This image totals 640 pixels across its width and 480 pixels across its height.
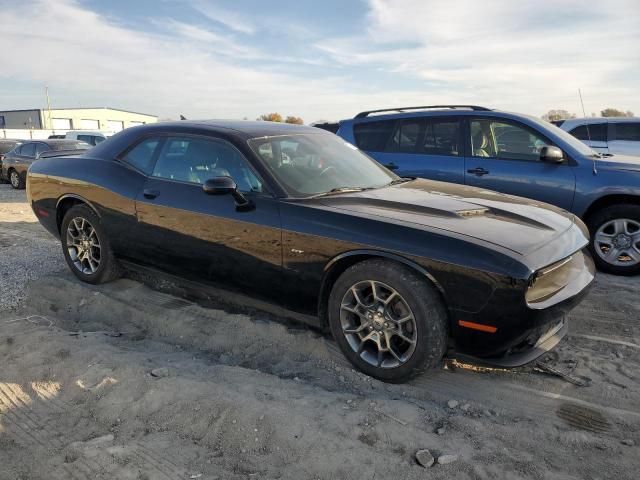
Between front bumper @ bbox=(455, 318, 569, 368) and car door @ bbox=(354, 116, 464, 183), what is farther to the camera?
car door @ bbox=(354, 116, 464, 183)

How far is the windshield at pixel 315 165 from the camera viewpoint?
356 centimetres

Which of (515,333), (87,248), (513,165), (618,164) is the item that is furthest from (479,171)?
(87,248)

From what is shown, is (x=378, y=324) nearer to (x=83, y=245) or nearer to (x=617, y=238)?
(x=83, y=245)

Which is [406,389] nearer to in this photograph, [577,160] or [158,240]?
[158,240]

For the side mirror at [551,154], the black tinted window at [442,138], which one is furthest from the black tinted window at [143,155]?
the side mirror at [551,154]

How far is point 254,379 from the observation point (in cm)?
305

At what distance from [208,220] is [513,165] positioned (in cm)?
371

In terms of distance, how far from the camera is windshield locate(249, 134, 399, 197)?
356cm

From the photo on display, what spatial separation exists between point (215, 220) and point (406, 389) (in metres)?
1.77

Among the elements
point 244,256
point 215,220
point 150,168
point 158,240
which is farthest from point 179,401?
point 150,168

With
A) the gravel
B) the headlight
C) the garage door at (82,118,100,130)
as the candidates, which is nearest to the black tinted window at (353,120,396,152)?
the headlight

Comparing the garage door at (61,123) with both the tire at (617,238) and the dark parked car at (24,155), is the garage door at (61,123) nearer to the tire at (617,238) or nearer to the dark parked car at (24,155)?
the dark parked car at (24,155)

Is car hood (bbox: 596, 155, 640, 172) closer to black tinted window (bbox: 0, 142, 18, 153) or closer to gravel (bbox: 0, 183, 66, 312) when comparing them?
gravel (bbox: 0, 183, 66, 312)

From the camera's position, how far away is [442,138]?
6059 mm
